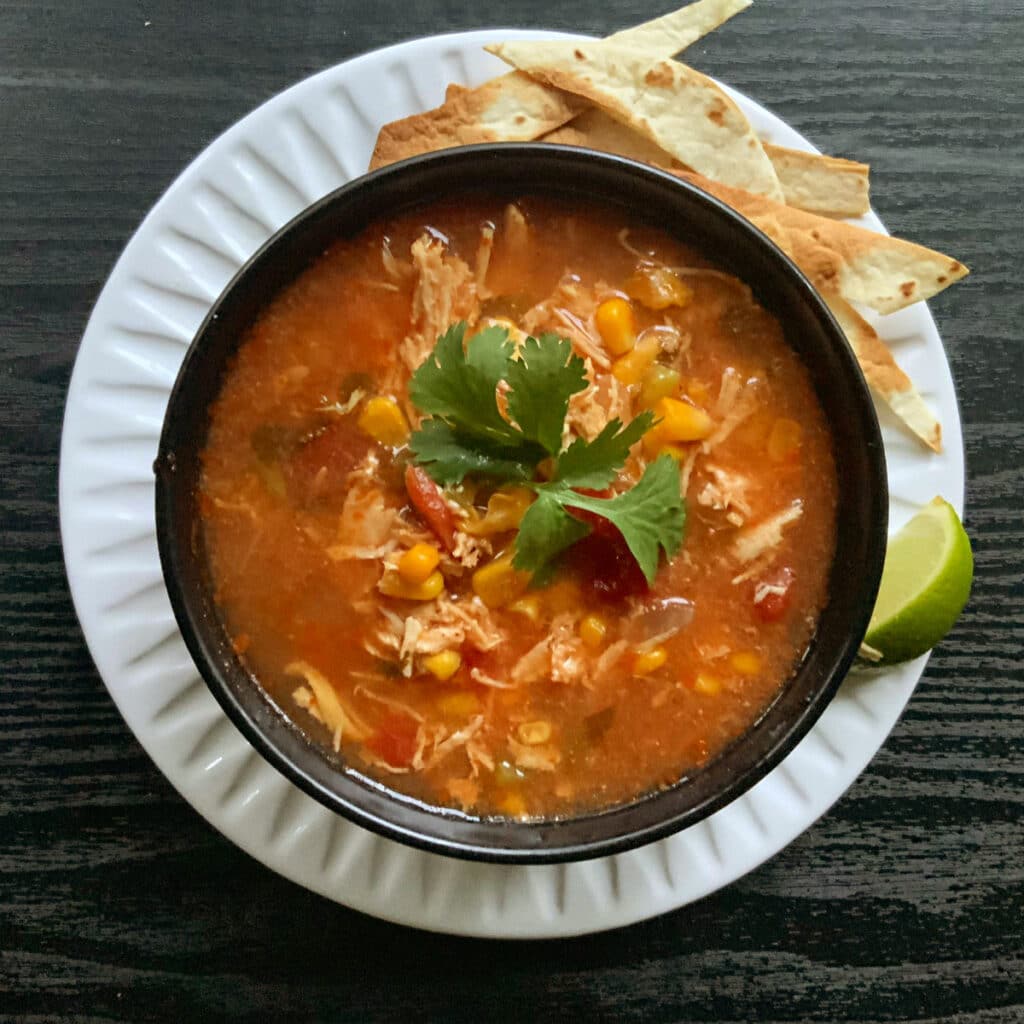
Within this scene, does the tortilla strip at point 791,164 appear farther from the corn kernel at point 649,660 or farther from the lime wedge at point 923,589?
the corn kernel at point 649,660

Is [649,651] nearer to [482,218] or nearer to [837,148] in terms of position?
[482,218]

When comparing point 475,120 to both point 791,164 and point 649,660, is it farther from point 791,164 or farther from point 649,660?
point 649,660

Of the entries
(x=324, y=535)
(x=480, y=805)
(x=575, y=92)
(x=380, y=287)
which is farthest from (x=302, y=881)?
(x=575, y=92)

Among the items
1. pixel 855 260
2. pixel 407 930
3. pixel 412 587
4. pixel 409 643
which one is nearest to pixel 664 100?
pixel 855 260

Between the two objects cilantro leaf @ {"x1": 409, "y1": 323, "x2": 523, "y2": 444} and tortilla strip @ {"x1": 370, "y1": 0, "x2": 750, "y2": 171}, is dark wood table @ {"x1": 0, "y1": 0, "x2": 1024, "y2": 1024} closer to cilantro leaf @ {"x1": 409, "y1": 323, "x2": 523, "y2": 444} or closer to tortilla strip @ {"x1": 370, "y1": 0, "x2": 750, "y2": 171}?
tortilla strip @ {"x1": 370, "y1": 0, "x2": 750, "y2": 171}

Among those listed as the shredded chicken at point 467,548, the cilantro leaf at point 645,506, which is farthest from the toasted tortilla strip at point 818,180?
the shredded chicken at point 467,548

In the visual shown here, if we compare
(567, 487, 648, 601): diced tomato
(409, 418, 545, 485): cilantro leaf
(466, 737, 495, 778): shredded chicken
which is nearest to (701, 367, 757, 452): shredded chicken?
(567, 487, 648, 601): diced tomato

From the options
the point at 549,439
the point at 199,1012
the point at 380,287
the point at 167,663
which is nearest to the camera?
the point at 549,439
